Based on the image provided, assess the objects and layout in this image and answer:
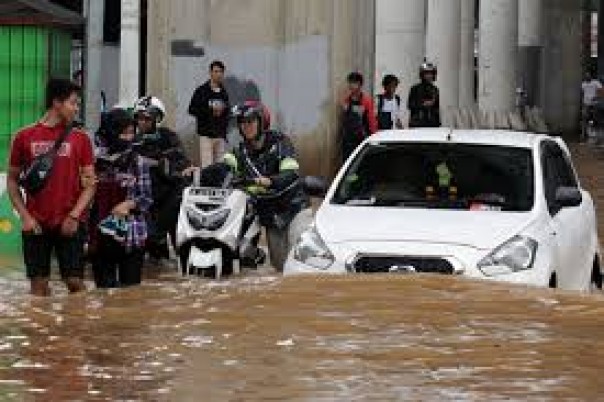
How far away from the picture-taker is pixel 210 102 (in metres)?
21.7

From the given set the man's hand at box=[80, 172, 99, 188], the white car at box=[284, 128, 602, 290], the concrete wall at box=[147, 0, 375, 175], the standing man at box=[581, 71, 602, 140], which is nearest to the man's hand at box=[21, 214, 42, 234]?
the man's hand at box=[80, 172, 99, 188]

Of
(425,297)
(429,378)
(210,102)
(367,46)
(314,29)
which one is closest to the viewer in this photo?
(429,378)

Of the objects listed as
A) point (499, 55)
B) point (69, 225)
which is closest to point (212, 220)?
point (69, 225)

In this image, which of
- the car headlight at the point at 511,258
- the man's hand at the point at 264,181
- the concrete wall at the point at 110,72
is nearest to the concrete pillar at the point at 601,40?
the concrete wall at the point at 110,72

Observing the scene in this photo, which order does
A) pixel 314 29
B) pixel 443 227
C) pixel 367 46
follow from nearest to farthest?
pixel 443 227
pixel 314 29
pixel 367 46

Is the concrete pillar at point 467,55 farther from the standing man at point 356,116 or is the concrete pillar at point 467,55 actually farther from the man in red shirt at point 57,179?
the man in red shirt at point 57,179

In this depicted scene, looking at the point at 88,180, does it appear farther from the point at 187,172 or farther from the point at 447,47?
the point at 447,47

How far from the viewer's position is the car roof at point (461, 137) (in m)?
13.5

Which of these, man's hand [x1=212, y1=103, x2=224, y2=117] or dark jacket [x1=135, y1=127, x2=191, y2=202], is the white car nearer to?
dark jacket [x1=135, y1=127, x2=191, y2=202]

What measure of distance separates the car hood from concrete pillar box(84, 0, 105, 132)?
10.6 metres

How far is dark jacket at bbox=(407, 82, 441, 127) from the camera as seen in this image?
2381 centimetres

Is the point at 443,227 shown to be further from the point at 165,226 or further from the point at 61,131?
the point at 165,226

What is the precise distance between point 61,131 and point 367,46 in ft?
46.5

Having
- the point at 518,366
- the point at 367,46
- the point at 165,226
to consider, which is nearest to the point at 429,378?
the point at 518,366
